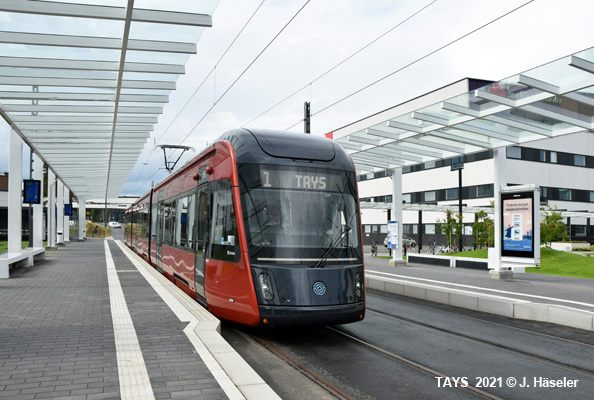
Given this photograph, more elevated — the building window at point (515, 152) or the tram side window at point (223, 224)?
the building window at point (515, 152)

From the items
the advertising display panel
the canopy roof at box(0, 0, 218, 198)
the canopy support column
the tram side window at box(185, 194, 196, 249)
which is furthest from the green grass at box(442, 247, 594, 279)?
the advertising display panel

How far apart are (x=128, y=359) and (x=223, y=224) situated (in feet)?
9.60

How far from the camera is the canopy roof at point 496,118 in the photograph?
12.5 meters

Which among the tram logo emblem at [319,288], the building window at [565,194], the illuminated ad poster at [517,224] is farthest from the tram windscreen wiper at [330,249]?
the building window at [565,194]

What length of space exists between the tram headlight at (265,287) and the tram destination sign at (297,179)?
137 cm

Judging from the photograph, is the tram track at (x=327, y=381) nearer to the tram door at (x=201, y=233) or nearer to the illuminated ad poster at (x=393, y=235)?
the tram door at (x=201, y=233)

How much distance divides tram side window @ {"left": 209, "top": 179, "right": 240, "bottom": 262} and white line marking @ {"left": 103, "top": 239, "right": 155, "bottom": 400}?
169cm

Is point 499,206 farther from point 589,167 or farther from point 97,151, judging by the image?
point 589,167

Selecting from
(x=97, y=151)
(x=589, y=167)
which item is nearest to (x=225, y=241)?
(x=97, y=151)

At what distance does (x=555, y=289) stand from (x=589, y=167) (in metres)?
53.3

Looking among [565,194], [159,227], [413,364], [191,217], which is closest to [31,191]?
[159,227]

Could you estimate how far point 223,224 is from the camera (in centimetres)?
817

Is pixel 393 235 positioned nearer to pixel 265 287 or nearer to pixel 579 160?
pixel 265 287

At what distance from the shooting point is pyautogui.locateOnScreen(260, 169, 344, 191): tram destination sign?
7777 mm
